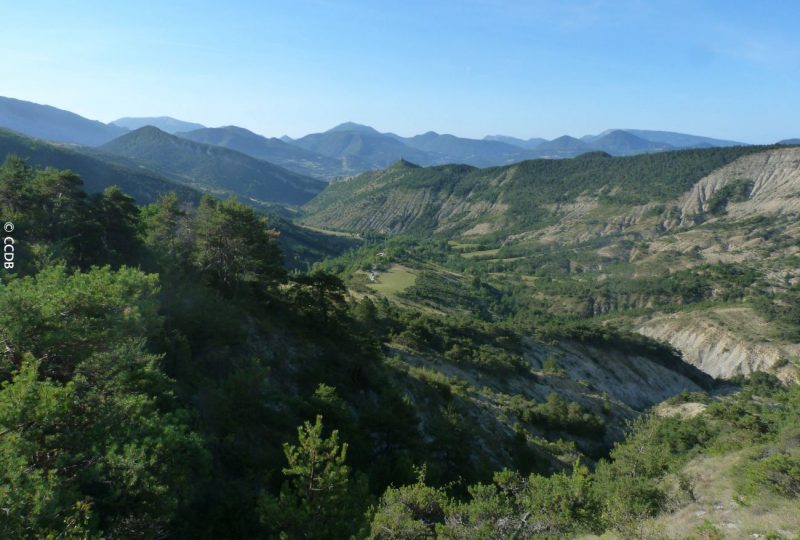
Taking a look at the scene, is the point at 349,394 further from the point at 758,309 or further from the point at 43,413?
the point at 758,309

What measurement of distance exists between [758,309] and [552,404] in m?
122

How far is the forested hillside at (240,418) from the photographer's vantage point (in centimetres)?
1406

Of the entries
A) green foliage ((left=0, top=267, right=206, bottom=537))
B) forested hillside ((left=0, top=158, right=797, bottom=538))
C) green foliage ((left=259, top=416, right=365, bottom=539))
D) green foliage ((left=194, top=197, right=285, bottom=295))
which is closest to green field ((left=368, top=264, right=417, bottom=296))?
forested hillside ((left=0, top=158, right=797, bottom=538))

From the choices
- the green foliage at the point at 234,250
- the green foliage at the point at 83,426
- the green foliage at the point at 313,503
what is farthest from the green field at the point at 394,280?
the green foliage at the point at 83,426

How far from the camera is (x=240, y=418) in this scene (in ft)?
77.7

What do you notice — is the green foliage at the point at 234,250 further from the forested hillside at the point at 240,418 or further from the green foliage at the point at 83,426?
the green foliage at the point at 83,426

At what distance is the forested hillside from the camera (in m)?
14.1

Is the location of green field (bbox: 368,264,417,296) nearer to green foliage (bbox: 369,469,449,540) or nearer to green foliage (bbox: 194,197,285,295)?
green foliage (bbox: 194,197,285,295)

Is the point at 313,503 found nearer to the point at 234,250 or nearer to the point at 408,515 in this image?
the point at 408,515

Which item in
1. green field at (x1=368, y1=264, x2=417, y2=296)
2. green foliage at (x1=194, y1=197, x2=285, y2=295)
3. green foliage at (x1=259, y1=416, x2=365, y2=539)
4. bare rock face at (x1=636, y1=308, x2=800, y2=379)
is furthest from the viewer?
green field at (x1=368, y1=264, x2=417, y2=296)

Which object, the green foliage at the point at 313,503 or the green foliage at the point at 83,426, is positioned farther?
the green foliage at the point at 313,503

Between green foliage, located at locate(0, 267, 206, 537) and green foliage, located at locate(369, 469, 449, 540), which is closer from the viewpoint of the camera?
green foliage, located at locate(0, 267, 206, 537)

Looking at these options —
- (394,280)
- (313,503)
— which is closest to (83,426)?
(313,503)

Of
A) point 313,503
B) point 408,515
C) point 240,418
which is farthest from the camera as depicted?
point 240,418
